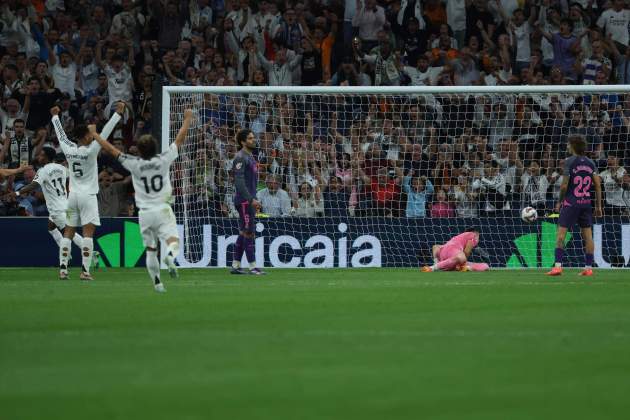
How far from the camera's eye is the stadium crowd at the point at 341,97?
21.8m

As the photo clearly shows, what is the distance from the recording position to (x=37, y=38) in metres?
26.8

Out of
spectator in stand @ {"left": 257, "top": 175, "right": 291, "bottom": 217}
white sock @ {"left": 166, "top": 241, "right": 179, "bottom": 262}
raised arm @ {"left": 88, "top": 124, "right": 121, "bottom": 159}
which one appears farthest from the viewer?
spectator in stand @ {"left": 257, "top": 175, "right": 291, "bottom": 217}

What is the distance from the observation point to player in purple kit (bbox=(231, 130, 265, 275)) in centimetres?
1820

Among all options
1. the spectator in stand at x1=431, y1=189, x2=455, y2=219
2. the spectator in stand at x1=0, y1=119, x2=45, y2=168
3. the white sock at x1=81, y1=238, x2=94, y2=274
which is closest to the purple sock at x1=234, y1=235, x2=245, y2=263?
the white sock at x1=81, y1=238, x2=94, y2=274

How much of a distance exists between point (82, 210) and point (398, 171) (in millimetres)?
7394

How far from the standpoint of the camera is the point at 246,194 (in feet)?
59.9

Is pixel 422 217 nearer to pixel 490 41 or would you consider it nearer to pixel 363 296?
pixel 490 41

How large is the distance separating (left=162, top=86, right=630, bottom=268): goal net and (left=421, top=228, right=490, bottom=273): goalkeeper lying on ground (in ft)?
4.52

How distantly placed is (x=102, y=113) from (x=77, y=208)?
8599 millimetres

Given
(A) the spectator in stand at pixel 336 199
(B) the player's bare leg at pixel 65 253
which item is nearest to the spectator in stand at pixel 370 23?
(A) the spectator in stand at pixel 336 199

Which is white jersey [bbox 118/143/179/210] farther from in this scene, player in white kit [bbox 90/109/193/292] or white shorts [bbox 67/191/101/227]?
white shorts [bbox 67/191/101/227]

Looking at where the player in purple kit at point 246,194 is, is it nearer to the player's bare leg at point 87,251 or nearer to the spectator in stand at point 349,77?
the player's bare leg at point 87,251

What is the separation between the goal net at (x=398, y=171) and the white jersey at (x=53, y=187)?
6.58 feet

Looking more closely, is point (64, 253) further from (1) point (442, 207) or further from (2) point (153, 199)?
(1) point (442, 207)
